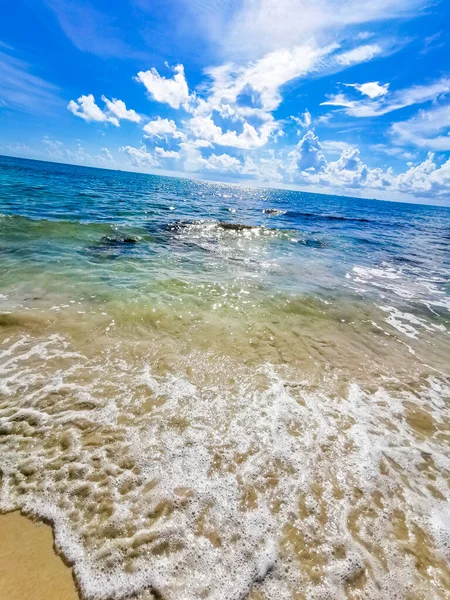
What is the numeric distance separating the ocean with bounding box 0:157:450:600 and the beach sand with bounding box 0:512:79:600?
10cm

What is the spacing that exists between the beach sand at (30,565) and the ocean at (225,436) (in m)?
0.10

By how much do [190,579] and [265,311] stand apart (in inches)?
248

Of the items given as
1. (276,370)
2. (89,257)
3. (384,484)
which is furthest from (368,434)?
(89,257)

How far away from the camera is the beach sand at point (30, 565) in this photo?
2.44 m

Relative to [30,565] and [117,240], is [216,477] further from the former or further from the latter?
[117,240]

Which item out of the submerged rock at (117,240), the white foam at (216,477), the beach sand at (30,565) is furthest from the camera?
the submerged rock at (117,240)

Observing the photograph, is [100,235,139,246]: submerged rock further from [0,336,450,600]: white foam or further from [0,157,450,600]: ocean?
[0,336,450,600]: white foam

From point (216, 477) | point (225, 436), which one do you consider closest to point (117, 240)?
point (225, 436)

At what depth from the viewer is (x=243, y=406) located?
15.6 ft

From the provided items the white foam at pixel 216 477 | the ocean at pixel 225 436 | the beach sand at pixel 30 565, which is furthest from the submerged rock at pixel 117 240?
the beach sand at pixel 30 565

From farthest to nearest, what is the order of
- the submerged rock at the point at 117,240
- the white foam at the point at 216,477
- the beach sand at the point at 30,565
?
the submerged rock at the point at 117,240, the white foam at the point at 216,477, the beach sand at the point at 30,565

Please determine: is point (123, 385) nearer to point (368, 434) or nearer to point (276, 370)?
point (276, 370)

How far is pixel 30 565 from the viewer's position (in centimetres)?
262

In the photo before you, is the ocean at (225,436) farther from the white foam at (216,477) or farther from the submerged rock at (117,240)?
the submerged rock at (117,240)
